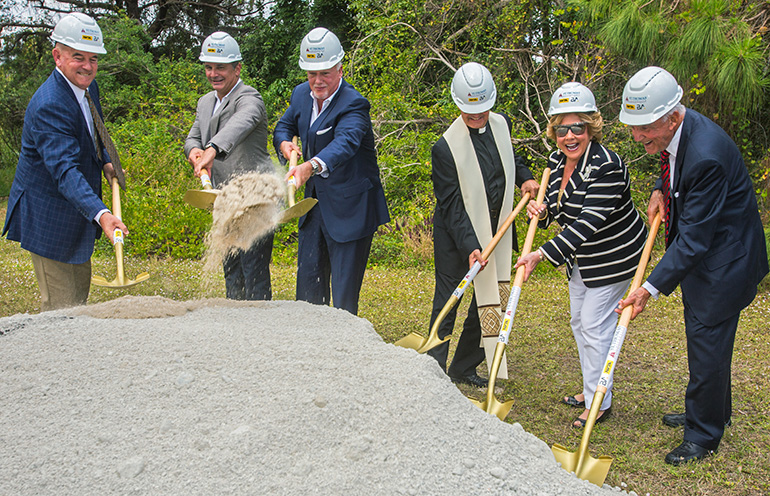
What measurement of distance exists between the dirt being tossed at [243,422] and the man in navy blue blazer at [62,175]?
0.87 m

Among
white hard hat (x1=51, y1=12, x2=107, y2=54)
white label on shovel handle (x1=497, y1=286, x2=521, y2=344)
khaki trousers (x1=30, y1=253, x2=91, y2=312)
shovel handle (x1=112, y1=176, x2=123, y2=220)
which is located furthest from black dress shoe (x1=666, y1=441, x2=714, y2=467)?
white hard hat (x1=51, y1=12, x2=107, y2=54)

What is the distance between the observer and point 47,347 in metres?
2.54

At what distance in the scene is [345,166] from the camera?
11.9 feet

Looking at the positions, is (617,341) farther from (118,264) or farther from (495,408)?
(118,264)

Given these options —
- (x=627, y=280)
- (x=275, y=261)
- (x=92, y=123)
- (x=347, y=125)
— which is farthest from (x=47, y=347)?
(x=275, y=261)

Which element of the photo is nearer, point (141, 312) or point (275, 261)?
point (141, 312)

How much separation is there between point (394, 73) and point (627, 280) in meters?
6.43

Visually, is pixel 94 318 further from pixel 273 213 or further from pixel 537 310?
pixel 537 310

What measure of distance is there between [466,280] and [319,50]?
1.42m

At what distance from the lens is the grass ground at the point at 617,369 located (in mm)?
2818

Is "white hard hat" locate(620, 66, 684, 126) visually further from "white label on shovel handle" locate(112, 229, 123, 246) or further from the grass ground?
"white label on shovel handle" locate(112, 229, 123, 246)

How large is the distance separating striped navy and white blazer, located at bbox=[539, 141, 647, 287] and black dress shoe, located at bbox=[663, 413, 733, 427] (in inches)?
30.6

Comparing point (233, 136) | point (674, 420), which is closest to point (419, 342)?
point (674, 420)

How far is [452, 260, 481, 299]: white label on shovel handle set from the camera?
10.3ft
